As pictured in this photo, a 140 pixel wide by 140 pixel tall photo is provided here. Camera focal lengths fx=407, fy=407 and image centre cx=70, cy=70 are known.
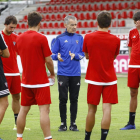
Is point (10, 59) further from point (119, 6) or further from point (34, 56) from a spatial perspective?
point (119, 6)

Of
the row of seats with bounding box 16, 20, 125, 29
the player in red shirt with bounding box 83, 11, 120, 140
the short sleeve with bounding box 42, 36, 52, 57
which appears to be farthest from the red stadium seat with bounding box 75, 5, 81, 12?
the short sleeve with bounding box 42, 36, 52, 57

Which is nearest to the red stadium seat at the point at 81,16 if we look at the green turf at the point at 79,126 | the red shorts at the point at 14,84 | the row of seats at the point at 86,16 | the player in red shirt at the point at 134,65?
the row of seats at the point at 86,16

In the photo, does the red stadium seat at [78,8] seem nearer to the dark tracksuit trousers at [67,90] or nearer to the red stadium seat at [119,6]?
the red stadium seat at [119,6]

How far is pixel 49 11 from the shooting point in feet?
97.7

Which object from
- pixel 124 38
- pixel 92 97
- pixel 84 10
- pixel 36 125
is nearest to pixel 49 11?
pixel 84 10

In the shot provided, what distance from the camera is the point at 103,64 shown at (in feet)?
19.6

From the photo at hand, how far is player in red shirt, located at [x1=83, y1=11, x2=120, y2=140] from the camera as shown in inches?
234

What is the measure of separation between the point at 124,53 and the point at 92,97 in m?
13.7

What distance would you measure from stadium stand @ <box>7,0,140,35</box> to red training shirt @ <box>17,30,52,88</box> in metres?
18.1

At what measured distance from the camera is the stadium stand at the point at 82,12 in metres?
25.6

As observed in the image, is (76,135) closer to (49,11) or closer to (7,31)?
(7,31)

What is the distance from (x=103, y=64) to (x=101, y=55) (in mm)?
138

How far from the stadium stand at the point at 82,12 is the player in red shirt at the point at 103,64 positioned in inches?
701

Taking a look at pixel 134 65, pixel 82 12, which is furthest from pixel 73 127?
pixel 82 12
